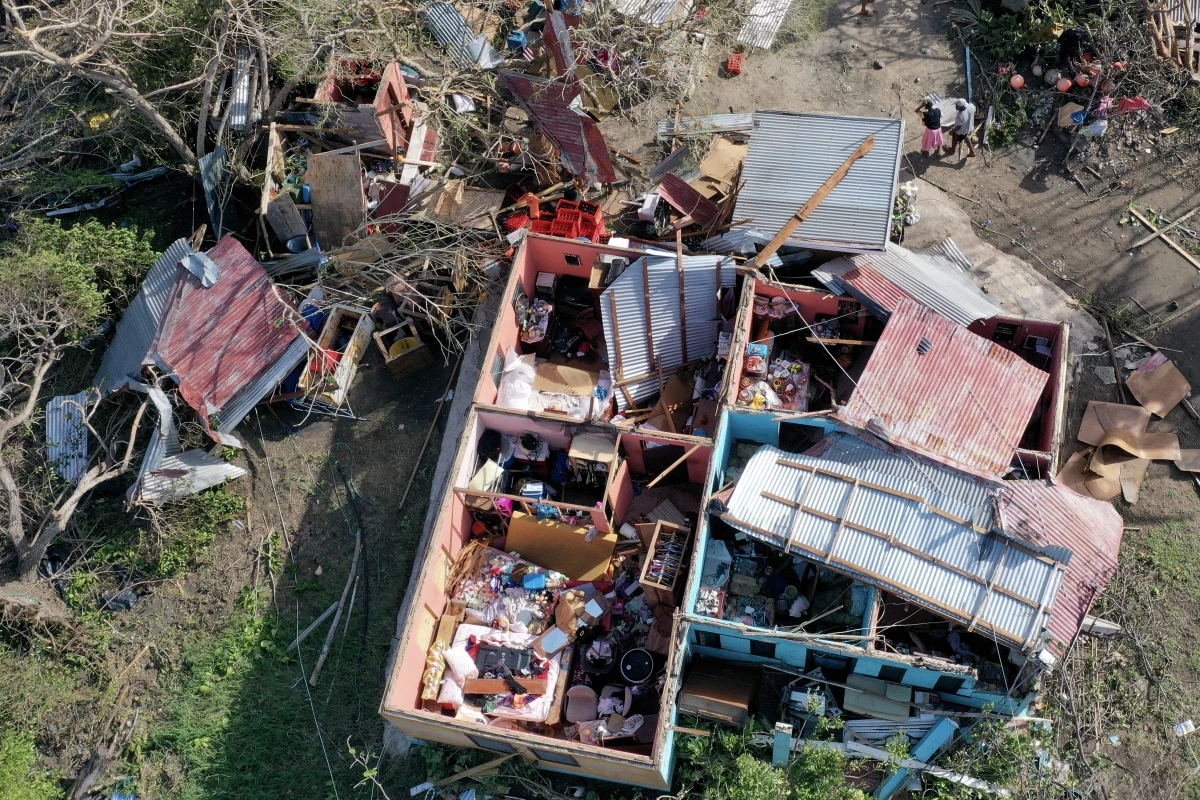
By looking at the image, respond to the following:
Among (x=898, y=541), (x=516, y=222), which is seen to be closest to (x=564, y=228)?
(x=516, y=222)

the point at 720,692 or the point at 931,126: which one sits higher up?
the point at 931,126

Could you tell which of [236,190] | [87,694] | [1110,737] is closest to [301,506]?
[87,694]

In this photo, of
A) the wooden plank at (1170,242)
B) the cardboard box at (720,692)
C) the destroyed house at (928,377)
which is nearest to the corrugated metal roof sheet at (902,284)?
the destroyed house at (928,377)

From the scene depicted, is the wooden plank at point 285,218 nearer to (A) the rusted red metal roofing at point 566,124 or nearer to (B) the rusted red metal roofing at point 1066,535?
(A) the rusted red metal roofing at point 566,124

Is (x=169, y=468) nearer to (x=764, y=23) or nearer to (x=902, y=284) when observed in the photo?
(x=902, y=284)

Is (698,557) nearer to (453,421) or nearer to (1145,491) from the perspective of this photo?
(453,421)

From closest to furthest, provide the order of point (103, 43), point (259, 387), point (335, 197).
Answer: point (103, 43)
point (259, 387)
point (335, 197)
